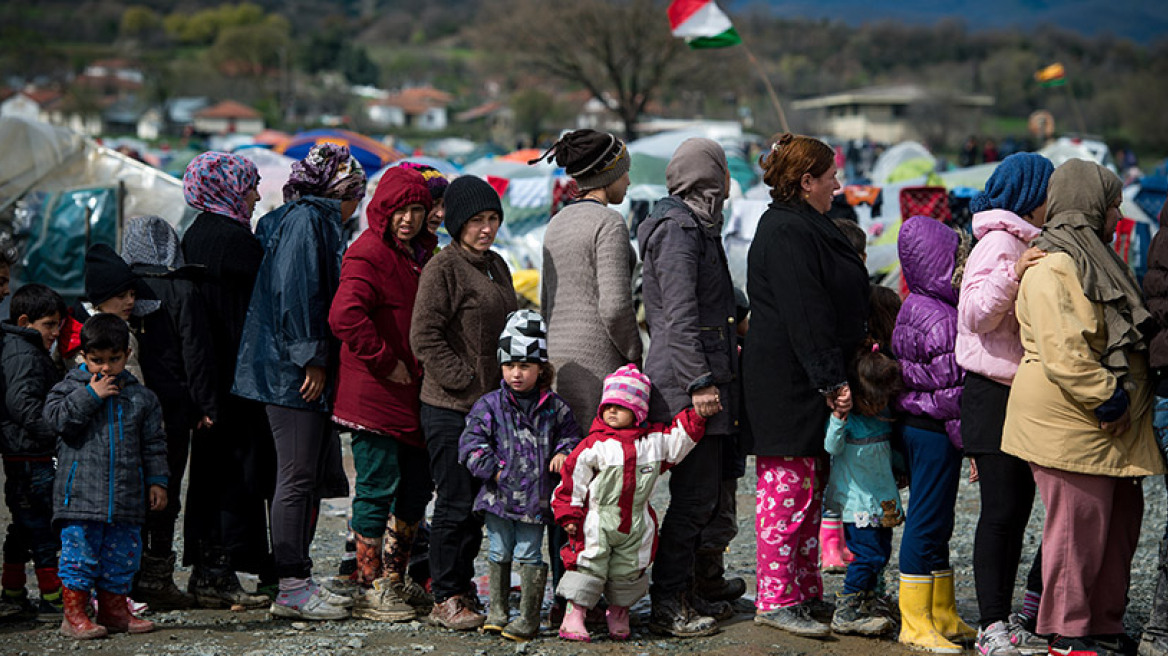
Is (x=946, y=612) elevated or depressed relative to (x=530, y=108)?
depressed

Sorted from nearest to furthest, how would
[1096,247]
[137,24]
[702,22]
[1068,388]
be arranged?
[1068,388]
[1096,247]
[702,22]
[137,24]

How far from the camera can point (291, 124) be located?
9369 centimetres

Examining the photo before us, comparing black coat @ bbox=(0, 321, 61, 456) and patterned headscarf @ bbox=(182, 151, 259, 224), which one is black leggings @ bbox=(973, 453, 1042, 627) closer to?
patterned headscarf @ bbox=(182, 151, 259, 224)

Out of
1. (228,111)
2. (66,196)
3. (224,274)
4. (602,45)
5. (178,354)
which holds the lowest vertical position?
(178,354)

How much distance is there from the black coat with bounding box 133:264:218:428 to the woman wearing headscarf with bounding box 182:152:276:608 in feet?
0.20

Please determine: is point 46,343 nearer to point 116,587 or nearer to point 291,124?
point 116,587

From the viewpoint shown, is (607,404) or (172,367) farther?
(172,367)

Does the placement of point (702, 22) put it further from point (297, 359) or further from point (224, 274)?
point (297, 359)

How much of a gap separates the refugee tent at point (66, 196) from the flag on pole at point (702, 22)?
5.86 m

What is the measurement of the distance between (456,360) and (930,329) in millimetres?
1769

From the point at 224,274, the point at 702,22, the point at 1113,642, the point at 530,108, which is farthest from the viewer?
the point at 530,108

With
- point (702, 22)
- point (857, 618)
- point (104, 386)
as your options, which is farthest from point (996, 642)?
point (702, 22)

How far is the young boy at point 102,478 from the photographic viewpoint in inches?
176

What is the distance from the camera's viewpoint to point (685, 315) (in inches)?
178
